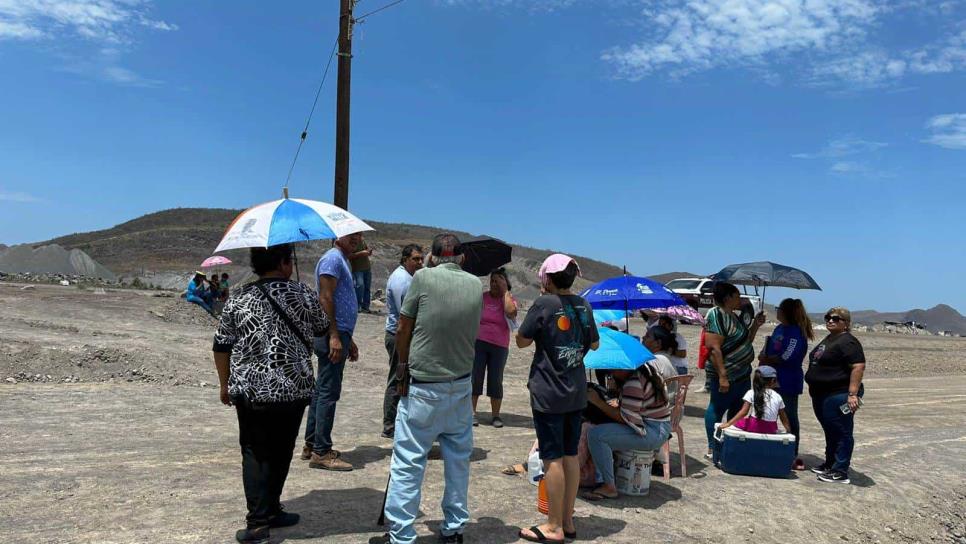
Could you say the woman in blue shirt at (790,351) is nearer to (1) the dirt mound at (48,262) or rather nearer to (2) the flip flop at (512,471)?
(2) the flip flop at (512,471)

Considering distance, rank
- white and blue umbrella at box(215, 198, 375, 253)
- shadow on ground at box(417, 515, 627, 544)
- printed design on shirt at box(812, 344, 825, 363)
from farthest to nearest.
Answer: printed design on shirt at box(812, 344, 825, 363) < shadow on ground at box(417, 515, 627, 544) < white and blue umbrella at box(215, 198, 375, 253)

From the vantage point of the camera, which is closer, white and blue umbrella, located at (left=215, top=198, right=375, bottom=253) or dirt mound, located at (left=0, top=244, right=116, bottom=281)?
white and blue umbrella, located at (left=215, top=198, right=375, bottom=253)

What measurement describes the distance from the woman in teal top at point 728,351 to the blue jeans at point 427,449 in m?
3.38

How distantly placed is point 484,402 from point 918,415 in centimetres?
782

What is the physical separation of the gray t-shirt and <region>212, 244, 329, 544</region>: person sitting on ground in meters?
1.52

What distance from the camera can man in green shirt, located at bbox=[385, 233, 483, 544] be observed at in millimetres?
4344

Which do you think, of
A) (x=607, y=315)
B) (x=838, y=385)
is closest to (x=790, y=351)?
(x=838, y=385)

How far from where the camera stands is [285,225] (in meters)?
4.78

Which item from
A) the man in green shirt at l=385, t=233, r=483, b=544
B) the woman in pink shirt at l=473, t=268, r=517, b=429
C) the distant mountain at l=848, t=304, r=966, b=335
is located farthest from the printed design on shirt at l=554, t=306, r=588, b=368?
the distant mountain at l=848, t=304, r=966, b=335

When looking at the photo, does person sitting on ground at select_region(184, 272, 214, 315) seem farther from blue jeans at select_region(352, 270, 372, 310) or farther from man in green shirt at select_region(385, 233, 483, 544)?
man in green shirt at select_region(385, 233, 483, 544)

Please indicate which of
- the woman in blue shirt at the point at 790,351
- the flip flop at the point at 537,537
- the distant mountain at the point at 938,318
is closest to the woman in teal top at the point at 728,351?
the woman in blue shirt at the point at 790,351

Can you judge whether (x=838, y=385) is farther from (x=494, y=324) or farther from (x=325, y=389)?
(x=325, y=389)

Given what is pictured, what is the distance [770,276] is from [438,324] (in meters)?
6.51

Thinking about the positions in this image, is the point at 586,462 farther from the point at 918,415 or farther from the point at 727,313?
the point at 918,415
